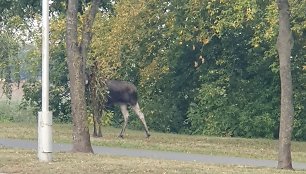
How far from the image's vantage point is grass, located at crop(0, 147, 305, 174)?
63.4ft

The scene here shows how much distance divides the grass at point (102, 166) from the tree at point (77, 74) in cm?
104

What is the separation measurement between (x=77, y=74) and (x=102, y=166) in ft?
14.0

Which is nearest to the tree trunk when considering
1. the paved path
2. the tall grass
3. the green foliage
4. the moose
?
the paved path

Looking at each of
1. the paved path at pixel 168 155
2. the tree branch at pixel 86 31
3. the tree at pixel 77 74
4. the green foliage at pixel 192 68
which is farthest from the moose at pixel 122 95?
the tree at pixel 77 74

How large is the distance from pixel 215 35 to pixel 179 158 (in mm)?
20078

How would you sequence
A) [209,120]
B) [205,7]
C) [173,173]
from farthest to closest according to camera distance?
[209,120]
[205,7]
[173,173]

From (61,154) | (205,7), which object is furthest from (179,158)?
(205,7)

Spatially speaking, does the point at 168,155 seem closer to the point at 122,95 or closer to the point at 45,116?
the point at 45,116

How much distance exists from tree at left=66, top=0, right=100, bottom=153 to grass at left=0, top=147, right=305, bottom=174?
1.04 meters

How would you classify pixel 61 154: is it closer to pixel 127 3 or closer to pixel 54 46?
pixel 127 3

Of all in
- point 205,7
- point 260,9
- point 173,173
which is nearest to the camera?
point 173,173

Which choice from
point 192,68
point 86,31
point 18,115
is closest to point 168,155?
point 86,31

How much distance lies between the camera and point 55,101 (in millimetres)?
49344

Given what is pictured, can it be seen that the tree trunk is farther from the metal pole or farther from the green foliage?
the green foliage
